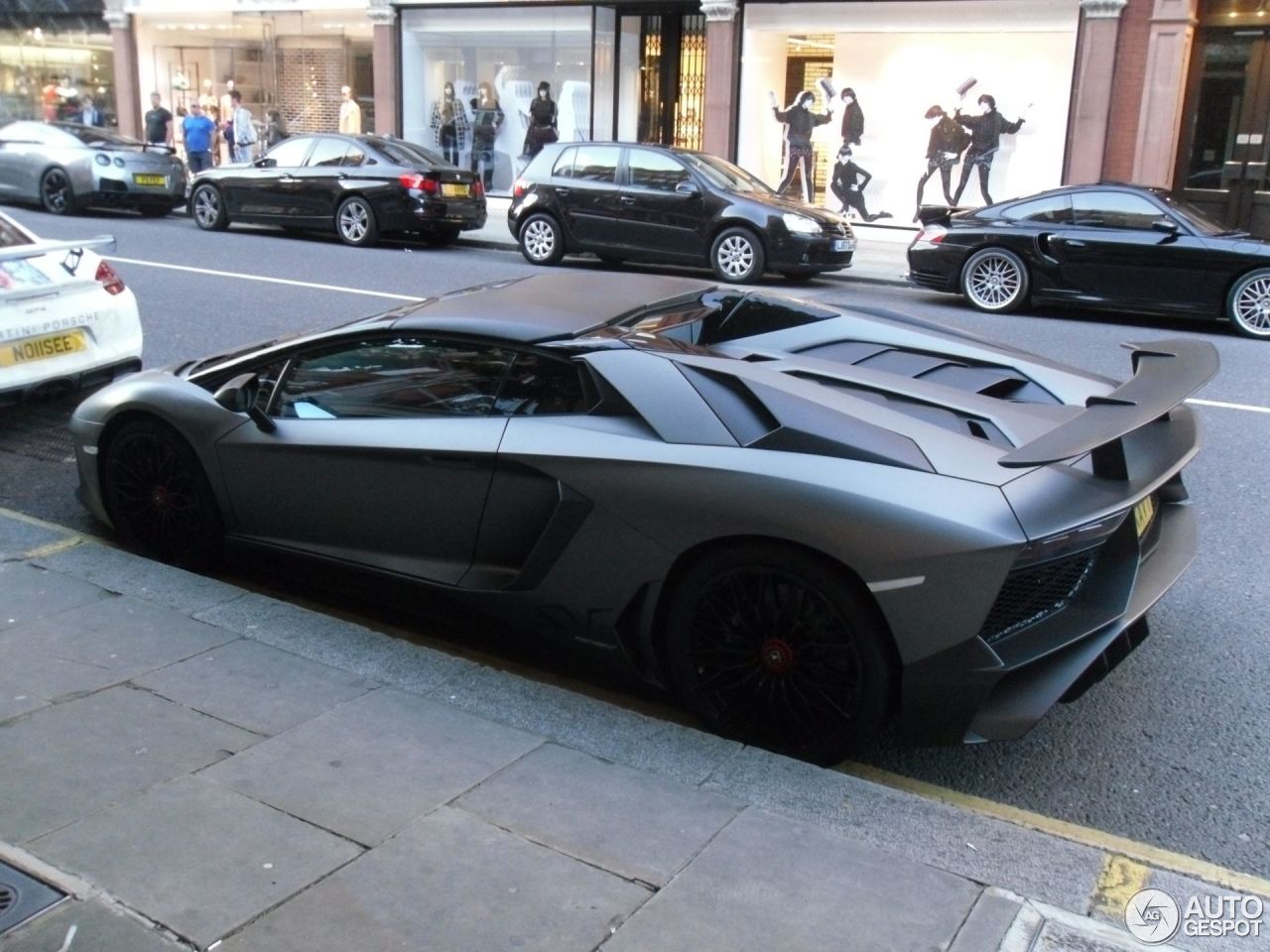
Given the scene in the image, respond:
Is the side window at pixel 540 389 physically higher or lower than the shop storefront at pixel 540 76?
lower

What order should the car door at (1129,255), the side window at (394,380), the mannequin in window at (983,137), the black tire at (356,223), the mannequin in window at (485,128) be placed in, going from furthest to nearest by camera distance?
1. the mannequin in window at (485,128)
2. the mannequin in window at (983,137)
3. the black tire at (356,223)
4. the car door at (1129,255)
5. the side window at (394,380)

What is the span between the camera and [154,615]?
4637 millimetres

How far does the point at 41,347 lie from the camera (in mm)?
7230

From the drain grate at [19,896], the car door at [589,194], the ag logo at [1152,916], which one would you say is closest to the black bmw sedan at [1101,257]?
the car door at [589,194]

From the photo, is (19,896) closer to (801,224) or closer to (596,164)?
(801,224)

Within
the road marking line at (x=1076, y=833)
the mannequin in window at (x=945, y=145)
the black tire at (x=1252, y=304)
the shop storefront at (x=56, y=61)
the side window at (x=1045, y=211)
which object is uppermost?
the shop storefront at (x=56, y=61)

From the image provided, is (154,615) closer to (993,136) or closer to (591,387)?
(591,387)

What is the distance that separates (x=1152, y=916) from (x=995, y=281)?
35.9 feet

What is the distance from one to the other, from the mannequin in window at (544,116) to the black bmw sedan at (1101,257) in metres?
10.8

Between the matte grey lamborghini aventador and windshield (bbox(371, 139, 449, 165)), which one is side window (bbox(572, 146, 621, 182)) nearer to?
windshield (bbox(371, 139, 449, 165))

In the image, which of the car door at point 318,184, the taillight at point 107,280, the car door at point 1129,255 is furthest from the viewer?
the car door at point 318,184

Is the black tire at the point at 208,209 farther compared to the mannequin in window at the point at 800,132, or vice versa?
the mannequin in window at the point at 800,132

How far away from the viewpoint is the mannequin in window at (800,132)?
2062 centimetres

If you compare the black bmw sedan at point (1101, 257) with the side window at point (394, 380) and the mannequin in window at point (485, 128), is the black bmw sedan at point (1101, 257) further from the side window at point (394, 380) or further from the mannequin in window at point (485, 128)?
the mannequin in window at point (485, 128)
